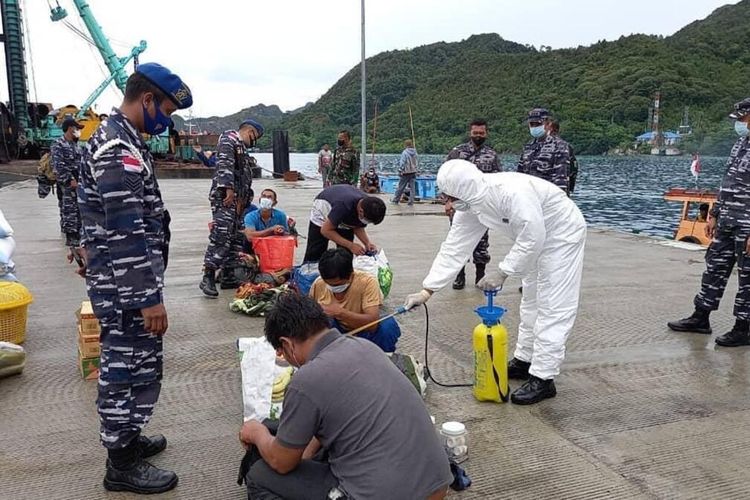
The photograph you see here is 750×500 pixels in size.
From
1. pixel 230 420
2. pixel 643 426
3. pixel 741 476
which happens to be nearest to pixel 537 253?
pixel 643 426

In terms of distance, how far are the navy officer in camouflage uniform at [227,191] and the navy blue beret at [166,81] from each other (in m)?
3.26

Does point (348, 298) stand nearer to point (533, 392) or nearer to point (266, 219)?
point (533, 392)

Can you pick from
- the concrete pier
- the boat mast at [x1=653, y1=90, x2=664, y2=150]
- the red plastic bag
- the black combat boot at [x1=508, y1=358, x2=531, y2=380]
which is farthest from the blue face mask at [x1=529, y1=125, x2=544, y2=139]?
the boat mast at [x1=653, y1=90, x2=664, y2=150]

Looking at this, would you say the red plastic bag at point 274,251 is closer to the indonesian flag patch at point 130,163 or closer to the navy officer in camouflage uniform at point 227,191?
the navy officer in camouflage uniform at point 227,191

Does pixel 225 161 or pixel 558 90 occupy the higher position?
pixel 558 90

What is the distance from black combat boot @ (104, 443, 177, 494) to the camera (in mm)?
2594

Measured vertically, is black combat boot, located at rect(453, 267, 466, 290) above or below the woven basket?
below

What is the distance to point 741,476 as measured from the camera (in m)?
2.74

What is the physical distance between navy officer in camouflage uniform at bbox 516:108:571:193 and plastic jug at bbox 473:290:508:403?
3.00 m

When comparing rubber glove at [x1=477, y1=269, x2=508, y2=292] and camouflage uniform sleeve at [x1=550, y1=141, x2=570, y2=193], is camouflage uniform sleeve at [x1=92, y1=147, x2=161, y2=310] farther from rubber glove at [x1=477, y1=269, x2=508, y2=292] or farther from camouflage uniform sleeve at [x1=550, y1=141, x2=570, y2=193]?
camouflage uniform sleeve at [x1=550, y1=141, x2=570, y2=193]

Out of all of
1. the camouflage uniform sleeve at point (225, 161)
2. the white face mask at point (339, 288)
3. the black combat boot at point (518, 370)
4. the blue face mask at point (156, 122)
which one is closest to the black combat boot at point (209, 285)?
the camouflage uniform sleeve at point (225, 161)

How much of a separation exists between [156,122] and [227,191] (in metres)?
3.37

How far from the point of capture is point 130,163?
2.38 metres

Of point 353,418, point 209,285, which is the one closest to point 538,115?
point 209,285
